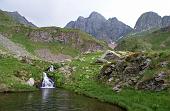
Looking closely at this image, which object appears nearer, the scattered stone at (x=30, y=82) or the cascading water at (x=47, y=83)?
the scattered stone at (x=30, y=82)

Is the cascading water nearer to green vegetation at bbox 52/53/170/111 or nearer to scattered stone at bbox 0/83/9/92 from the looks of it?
green vegetation at bbox 52/53/170/111

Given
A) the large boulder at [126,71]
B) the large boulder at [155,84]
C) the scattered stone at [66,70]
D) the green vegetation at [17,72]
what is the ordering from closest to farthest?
the large boulder at [155,84] < the large boulder at [126,71] < the green vegetation at [17,72] < the scattered stone at [66,70]

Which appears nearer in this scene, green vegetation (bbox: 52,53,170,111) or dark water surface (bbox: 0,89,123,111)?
dark water surface (bbox: 0,89,123,111)

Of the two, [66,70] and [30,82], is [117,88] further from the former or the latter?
[66,70]

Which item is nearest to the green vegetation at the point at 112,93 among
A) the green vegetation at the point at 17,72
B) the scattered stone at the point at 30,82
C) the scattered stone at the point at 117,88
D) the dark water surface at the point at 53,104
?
the scattered stone at the point at 117,88

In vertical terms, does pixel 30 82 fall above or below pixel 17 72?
below

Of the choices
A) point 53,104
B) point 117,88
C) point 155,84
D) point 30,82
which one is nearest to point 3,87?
point 30,82

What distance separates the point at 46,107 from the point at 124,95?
62.8ft

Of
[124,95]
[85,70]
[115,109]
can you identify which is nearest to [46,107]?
[115,109]

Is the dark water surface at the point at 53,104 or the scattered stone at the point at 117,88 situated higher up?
the scattered stone at the point at 117,88

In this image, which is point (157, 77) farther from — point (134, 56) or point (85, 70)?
point (85, 70)

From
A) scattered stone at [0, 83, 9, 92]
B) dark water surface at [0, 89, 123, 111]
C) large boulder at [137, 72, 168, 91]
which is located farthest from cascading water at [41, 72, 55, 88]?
large boulder at [137, 72, 168, 91]

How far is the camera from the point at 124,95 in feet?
232

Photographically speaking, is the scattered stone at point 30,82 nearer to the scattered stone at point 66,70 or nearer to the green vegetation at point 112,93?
the green vegetation at point 112,93
